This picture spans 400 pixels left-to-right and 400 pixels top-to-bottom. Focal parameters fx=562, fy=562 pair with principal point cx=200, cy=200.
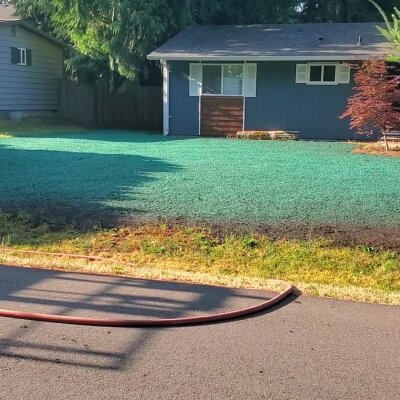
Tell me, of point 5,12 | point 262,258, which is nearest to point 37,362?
point 262,258

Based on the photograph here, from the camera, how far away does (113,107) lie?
978 inches

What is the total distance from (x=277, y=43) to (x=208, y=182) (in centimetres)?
1218

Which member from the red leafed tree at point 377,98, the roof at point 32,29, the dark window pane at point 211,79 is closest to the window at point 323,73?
the dark window pane at point 211,79

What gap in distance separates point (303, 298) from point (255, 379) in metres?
1.62

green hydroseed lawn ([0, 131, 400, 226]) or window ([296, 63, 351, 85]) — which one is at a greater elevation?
window ([296, 63, 351, 85])

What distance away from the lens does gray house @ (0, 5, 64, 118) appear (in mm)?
22703

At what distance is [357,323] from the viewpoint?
162 inches

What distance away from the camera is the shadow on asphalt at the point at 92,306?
3502mm

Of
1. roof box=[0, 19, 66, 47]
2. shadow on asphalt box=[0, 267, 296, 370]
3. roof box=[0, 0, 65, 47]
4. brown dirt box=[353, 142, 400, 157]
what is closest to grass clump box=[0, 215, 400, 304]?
shadow on asphalt box=[0, 267, 296, 370]

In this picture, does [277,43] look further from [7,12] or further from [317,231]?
[7,12]

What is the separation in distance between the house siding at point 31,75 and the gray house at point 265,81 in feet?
22.6

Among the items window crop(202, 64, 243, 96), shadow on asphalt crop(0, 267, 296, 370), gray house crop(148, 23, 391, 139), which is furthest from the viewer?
window crop(202, 64, 243, 96)

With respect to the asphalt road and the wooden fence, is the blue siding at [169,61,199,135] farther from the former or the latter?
the asphalt road

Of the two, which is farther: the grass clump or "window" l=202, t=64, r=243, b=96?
"window" l=202, t=64, r=243, b=96
